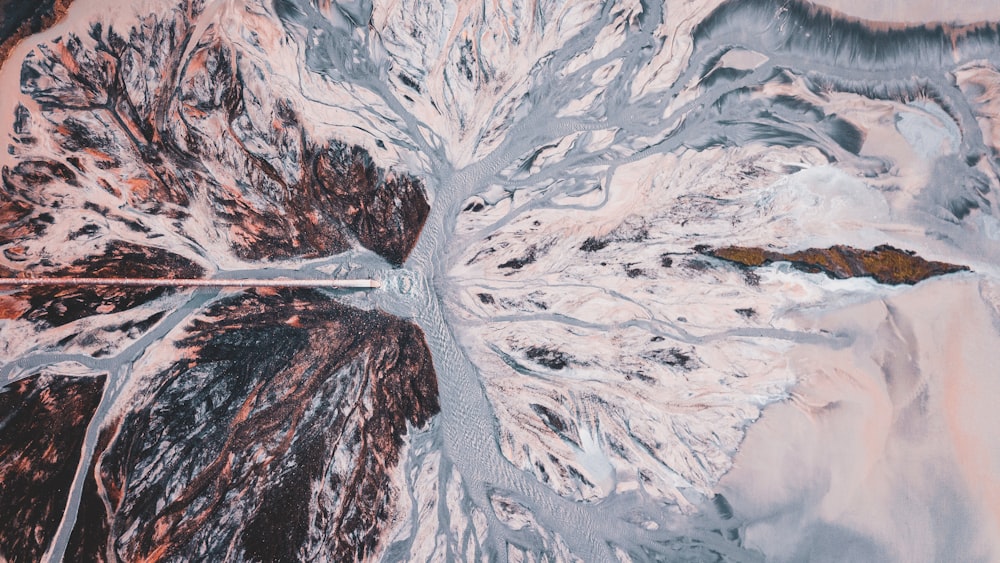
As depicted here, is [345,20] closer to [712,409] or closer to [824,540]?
[712,409]

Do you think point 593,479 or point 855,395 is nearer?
point 855,395

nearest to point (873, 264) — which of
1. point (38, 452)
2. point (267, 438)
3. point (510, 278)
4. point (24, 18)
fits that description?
point (510, 278)

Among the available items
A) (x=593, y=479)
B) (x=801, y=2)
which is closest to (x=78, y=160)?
(x=593, y=479)

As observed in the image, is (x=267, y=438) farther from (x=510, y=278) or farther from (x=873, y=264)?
(x=873, y=264)

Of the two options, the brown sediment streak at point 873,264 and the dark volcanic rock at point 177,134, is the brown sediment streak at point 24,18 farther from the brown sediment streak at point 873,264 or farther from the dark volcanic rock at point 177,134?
the brown sediment streak at point 873,264

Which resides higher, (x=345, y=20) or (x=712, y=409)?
(x=345, y=20)

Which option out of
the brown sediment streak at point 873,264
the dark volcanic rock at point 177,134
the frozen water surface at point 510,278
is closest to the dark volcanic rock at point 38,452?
the frozen water surface at point 510,278
